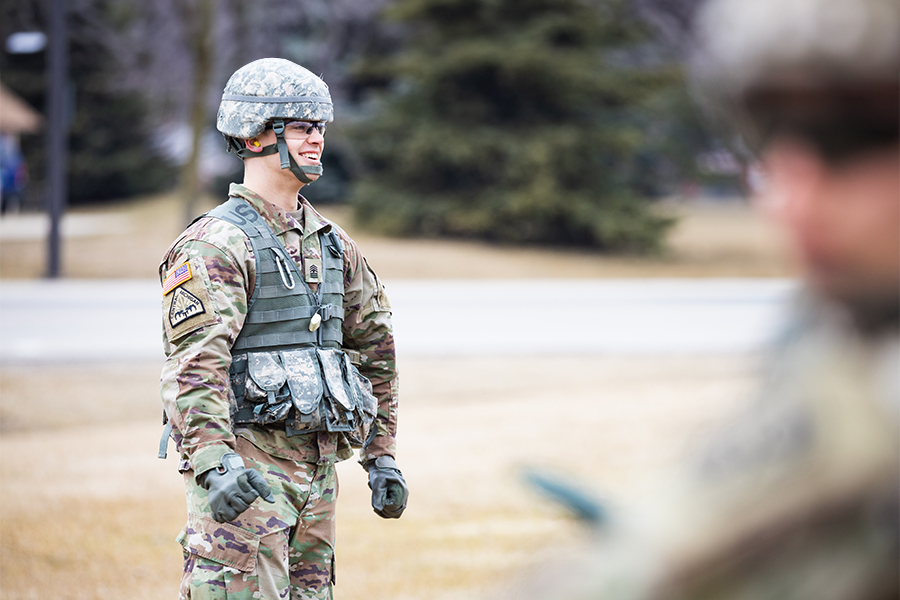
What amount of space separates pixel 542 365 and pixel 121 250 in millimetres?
12819

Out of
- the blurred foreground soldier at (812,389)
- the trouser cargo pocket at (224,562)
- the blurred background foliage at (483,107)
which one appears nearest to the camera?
the blurred foreground soldier at (812,389)

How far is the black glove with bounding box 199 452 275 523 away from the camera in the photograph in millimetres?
2496

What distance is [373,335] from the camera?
10.4ft

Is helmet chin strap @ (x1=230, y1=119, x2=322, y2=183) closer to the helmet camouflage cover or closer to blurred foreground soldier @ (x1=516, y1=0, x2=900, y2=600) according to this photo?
the helmet camouflage cover

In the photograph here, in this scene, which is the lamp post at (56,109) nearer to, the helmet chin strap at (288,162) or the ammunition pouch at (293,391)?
the helmet chin strap at (288,162)

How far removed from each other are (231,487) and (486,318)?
12611 mm

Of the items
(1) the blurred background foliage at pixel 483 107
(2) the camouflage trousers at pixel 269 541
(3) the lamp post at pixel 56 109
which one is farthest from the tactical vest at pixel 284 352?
(1) the blurred background foliage at pixel 483 107

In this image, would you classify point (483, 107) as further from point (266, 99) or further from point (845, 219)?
point (845, 219)

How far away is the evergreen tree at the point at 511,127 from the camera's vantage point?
23875mm

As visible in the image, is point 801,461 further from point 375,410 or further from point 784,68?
point 375,410

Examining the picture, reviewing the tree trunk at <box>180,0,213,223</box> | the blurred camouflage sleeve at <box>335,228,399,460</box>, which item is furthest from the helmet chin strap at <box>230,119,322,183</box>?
the tree trunk at <box>180,0,213,223</box>

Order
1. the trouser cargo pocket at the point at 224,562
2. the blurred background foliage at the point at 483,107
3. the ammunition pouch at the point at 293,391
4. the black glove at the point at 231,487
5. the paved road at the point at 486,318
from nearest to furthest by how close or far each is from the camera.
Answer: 1. the black glove at the point at 231,487
2. the trouser cargo pocket at the point at 224,562
3. the ammunition pouch at the point at 293,391
4. the paved road at the point at 486,318
5. the blurred background foliage at the point at 483,107

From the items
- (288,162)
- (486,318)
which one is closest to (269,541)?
(288,162)

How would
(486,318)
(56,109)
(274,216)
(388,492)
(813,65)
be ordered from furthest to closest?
(56,109) → (486,318) → (388,492) → (274,216) → (813,65)
